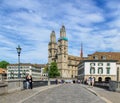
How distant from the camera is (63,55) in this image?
191 meters

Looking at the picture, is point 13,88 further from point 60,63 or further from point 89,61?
point 60,63

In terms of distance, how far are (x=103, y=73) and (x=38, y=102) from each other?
104007mm

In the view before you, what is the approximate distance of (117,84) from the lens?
1177 inches

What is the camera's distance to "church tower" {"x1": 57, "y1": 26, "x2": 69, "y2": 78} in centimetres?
19150

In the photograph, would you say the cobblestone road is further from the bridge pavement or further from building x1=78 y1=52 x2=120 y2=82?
building x1=78 y1=52 x2=120 y2=82

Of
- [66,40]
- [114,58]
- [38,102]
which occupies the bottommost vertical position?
[38,102]

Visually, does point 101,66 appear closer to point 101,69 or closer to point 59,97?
point 101,69

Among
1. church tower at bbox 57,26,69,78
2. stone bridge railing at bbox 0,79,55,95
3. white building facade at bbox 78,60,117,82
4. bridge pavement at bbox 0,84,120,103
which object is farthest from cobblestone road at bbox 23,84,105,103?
church tower at bbox 57,26,69,78

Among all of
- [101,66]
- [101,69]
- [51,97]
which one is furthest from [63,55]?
[51,97]

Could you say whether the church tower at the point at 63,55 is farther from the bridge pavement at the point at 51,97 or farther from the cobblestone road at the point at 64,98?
the cobblestone road at the point at 64,98

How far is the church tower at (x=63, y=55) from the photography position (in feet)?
628

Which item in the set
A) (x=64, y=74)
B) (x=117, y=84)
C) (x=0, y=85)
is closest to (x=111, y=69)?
(x=64, y=74)

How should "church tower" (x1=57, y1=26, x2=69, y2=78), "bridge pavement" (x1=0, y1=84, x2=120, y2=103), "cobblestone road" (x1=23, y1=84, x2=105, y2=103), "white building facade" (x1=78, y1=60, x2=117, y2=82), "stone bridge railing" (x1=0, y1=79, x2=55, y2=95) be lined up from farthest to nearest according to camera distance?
"church tower" (x1=57, y1=26, x2=69, y2=78) < "white building facade" (x1=78, y1=60, x2=117, y2=82) < "stone bridge railing" (x1=0, y1=79, x2=55, y2=95) < "bridge pavement" (x1=0, y1=84, x2=120, y2=103) < "cobblestone road" (x1=23, y1=84, x2=105, y2=103)

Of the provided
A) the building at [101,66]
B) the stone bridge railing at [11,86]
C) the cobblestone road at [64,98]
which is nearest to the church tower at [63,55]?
the building at [101,66]
